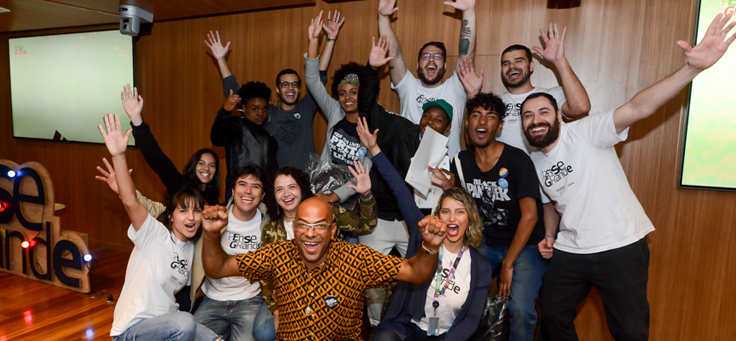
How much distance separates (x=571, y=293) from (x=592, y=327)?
3.21ft

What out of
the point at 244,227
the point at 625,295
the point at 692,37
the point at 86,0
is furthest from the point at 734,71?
the point at 86,0

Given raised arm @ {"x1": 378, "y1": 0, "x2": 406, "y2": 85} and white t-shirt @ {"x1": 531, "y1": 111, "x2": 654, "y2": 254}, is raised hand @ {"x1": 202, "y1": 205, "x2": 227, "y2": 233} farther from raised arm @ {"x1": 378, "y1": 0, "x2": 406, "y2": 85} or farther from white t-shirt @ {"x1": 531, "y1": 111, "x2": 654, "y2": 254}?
raised arm @ {"x1": 378, "y1": 0, "x2": 406, "y2": 85}

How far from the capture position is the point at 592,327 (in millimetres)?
3180

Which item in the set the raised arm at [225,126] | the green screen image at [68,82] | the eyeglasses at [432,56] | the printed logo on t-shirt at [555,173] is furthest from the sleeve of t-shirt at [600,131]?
the green screen image at [68,82]

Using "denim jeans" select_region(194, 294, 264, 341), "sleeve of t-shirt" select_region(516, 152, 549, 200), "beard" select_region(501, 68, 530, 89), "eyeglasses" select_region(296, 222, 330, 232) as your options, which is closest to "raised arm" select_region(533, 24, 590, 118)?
"beard" select_region(501, 68, 530, 89)

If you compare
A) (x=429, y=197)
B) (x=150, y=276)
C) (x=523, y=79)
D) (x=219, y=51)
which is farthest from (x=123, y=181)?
(x=523, y=79)

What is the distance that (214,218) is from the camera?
183cm

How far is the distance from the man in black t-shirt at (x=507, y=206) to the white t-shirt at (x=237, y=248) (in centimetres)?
114

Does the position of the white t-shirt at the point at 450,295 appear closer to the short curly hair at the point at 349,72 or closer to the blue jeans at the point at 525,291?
the blue jeans at the point at 525,291

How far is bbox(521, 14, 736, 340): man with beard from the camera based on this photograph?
2.31 meters

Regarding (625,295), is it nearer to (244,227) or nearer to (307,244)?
(307,244)

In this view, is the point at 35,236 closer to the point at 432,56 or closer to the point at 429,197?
the point at 429,197

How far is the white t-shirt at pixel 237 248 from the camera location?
2609 mm

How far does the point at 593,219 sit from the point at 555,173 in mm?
309
